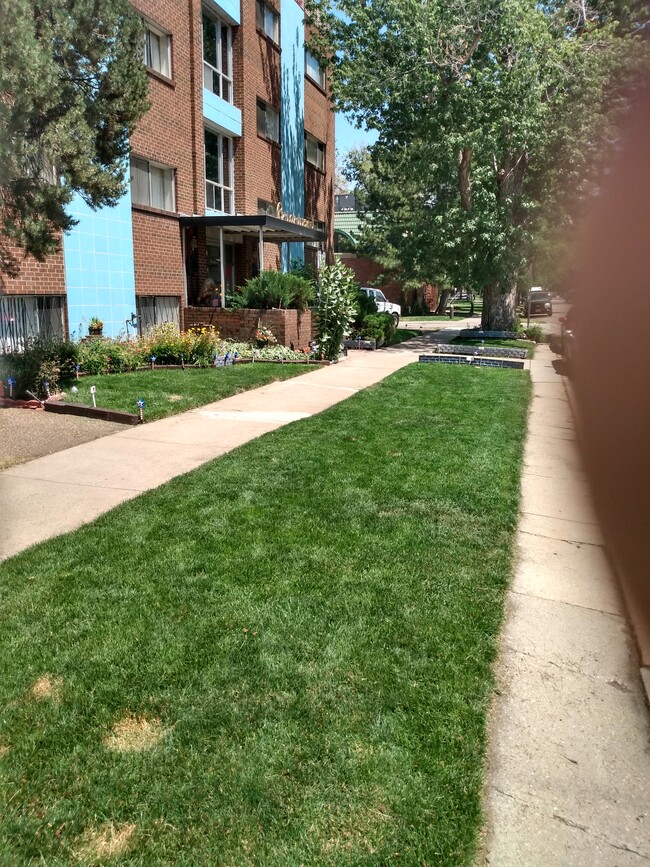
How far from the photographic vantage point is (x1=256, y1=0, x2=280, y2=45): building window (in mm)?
19141

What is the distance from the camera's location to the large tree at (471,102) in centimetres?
1700

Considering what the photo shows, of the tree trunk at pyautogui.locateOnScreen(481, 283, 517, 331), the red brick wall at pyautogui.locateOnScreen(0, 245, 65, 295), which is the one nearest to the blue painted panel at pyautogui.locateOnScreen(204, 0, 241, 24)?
the red brick wall at pyautogui.locateOnScreen(0, 245, 65, 295)

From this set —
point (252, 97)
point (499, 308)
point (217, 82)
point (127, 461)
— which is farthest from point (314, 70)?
point (127, 461)

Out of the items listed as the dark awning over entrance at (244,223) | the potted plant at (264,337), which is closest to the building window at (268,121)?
the dark awning over entrance at (244,223)

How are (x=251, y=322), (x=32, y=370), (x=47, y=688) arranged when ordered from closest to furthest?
(x=47, y=688), (x=32, y=370), (x=251, y=322)

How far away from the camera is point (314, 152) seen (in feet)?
81.9

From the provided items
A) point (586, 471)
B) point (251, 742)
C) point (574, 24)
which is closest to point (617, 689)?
point (251, 742)

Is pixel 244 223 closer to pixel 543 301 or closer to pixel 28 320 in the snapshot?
pixel 28 320

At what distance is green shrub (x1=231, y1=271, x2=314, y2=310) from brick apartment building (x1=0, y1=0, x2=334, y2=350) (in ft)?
3.97

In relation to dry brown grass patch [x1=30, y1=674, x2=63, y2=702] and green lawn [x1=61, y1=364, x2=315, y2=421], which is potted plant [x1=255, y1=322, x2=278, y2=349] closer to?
green lawn [x1=61, y1=364, x2=315, y2=421]

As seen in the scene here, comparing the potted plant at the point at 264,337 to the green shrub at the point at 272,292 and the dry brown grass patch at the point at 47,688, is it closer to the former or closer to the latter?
the green shrub at the point at 272,292

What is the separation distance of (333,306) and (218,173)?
22.0 ft

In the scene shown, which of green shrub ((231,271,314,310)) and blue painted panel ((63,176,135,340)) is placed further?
green shrub ((231,271,314,310))

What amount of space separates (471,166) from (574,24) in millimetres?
4598
